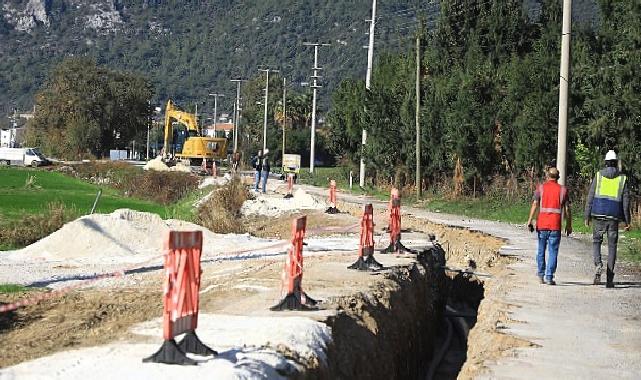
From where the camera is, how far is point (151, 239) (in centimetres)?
2302

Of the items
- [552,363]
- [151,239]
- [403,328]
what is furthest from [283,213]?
[552,363]

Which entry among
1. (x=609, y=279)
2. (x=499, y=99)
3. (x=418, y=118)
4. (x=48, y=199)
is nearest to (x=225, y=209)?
(x=499, y=99)

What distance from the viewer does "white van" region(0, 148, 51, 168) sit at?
306ft

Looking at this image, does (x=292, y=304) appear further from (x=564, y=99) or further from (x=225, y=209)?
(x=225, y=209)

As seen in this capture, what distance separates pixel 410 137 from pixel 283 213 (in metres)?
14.0

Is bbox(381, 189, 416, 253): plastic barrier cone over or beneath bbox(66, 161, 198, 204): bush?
over

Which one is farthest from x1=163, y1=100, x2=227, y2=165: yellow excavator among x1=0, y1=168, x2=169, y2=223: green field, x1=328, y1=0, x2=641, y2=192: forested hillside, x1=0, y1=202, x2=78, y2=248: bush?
x1=0, y1=202, x2=78, y2=248: bush

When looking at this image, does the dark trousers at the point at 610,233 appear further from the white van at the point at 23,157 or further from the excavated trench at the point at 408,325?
the white van at the point at 23,157

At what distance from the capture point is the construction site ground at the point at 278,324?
830 cm

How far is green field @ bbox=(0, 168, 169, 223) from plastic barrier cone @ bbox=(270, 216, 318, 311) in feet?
60.5

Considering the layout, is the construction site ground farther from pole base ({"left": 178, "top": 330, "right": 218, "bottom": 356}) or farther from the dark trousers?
the dark trousers

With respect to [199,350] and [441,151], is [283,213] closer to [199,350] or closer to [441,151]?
[441,151]

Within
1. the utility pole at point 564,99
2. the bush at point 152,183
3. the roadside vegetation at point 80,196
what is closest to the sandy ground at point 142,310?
the roadside vegetation at point 80,196

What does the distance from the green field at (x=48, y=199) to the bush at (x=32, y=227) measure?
205 centimetres
